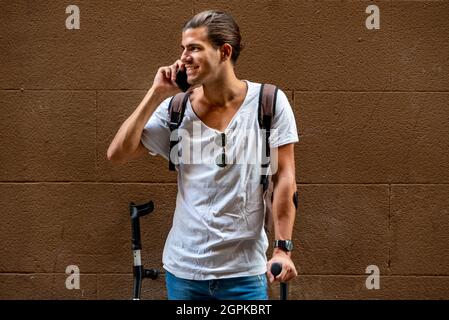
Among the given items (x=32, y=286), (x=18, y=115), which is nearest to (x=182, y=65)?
(x=18, y=115)

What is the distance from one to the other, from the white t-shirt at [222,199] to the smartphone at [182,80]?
0.34 ft

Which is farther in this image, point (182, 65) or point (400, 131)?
point (400, 131)

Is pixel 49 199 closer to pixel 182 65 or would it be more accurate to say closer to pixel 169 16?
pixel 169 16

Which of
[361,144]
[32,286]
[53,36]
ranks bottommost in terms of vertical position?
[32,286]

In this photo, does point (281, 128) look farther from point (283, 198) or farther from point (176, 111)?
point (176, 111)

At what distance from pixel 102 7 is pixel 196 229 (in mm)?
2476

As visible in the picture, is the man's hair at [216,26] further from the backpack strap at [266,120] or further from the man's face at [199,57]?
the backpack strap at [266,120]

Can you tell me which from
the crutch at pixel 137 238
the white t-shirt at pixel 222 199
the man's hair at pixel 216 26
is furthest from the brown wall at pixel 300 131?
the white t-shirt at pixel 222 199

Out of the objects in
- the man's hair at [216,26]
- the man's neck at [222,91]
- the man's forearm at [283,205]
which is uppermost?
→ the man's hair at [216,26]

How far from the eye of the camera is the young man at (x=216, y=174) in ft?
8.79

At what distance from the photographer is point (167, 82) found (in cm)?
283

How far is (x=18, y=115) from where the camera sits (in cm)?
470

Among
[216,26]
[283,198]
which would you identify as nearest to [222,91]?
[216,26]

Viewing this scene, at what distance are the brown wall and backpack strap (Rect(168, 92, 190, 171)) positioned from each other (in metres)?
1.84
